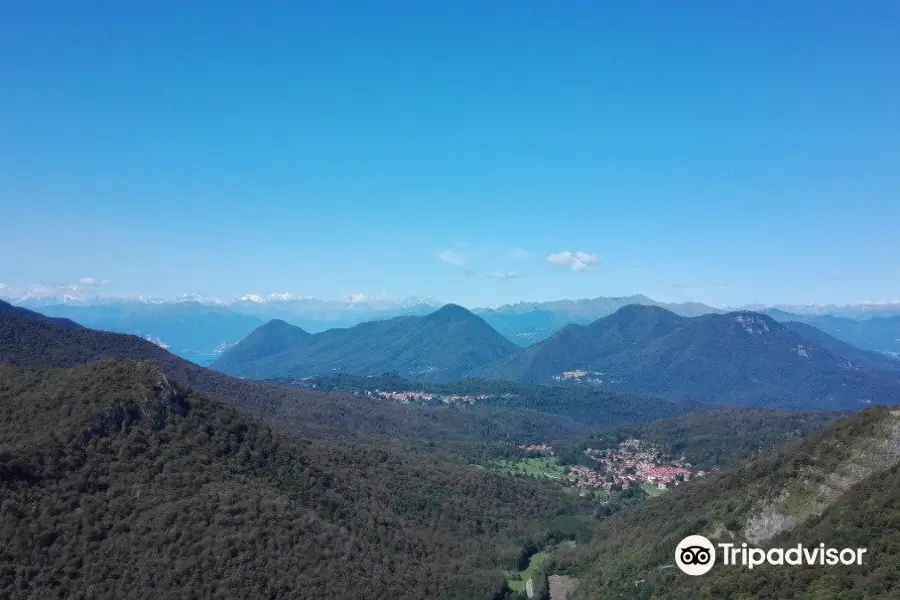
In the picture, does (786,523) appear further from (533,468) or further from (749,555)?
(533,468)

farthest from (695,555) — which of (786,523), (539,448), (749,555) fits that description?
(539,448)

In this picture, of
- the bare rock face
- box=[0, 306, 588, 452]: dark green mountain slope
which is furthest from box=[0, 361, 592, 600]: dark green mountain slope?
box=[0, 306, 588, 452]: dark green mountain slope

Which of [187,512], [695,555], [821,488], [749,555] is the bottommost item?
[695,555]

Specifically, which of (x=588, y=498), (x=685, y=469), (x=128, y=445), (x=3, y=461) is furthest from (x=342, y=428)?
(x=3, y=461)

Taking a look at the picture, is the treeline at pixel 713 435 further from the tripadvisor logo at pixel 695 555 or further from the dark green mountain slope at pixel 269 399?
the tripadvisor logo at pixel 695 555

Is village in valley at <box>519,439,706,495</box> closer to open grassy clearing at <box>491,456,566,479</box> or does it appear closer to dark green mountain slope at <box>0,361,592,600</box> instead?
open grassy clearing at <box>491,456,566,479</box>

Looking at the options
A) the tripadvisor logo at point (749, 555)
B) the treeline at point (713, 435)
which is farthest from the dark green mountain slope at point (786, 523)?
the treeline at point (713, 435)

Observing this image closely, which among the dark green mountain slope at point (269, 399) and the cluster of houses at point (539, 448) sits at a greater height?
the dark green mountain slope at point (269, 399)
